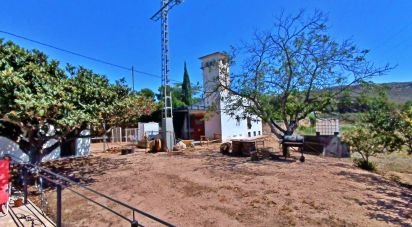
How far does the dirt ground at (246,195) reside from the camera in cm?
537

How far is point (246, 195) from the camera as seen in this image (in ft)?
22.3

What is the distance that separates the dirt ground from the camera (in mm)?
5367

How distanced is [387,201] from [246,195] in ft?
10.8

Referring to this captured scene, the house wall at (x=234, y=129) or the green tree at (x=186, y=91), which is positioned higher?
the green tree at (x=186, y=91)

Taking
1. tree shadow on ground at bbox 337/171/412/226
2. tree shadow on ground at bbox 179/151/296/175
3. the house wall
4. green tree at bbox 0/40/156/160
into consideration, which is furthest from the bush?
green tree at bbox 0/40/156/160

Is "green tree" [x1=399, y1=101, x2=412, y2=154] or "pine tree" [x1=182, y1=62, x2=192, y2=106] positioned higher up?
"pine tree" [x1=182, y1=62, x2=192, y2=106]

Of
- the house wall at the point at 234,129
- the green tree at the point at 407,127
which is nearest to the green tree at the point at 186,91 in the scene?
the house wall at the point at 234,129

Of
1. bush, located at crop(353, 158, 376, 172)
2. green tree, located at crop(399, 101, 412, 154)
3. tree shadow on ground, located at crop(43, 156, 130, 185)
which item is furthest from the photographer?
bush, located at crop(353, 158, 376, 172)

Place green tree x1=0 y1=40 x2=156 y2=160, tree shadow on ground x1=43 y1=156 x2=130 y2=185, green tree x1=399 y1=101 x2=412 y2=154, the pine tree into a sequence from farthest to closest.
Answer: the pine tree
tree shadow on ground x1=43 y1=156 x2=130 y2=185
green tree x1=399 y1=101 x2=412 y2=154
green tree x1=0 y1=40 x2=156 y2=160

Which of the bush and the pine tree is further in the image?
the pine tree

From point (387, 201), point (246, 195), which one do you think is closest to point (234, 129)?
point (246, 195)

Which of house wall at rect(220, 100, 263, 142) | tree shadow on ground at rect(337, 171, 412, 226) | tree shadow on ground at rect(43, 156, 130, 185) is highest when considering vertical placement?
house wall at rect(220, 100, 263, 142)

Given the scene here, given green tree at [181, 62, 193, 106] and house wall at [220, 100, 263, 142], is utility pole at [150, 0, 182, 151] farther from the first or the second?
green tree at [181, 62, 193, 106]

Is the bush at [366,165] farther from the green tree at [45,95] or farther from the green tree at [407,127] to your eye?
the green tree at [45,95]
